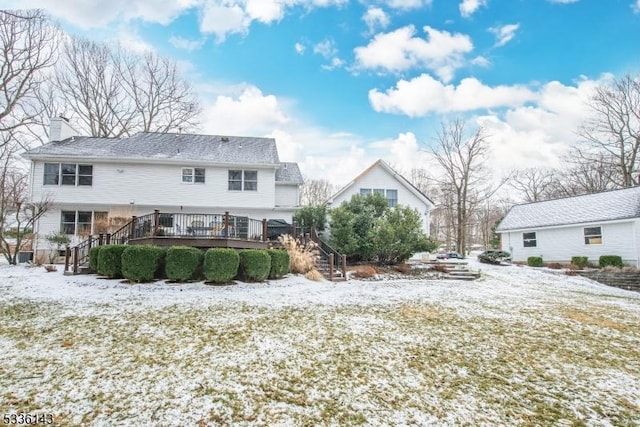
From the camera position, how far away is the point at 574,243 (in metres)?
20.3

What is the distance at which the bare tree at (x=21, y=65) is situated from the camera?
60.6 ft

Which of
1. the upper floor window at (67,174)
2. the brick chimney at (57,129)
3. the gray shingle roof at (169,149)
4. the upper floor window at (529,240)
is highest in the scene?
the brick chimney at (57,129)

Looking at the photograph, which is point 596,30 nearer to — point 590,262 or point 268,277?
point 590,262

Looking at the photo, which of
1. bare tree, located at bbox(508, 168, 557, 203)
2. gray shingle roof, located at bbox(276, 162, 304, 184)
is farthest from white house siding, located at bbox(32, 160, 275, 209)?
bare tree, located at bbox(508, 168, 557, 203)

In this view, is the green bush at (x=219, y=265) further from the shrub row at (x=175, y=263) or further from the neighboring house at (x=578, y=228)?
the neighboring house at (x=578, y=228)

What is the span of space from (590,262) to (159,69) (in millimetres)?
34663

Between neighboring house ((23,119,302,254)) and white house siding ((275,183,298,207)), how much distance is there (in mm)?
838

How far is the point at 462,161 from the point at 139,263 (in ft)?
93.3

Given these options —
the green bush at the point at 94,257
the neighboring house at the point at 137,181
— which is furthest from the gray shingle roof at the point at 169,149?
the green bush at the point at 94,257

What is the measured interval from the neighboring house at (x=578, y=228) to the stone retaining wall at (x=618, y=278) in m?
2.01

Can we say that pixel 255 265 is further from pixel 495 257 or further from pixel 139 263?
pixel 495 257

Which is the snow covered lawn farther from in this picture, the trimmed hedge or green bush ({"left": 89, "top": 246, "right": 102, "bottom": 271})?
green bush ({"left": 89, "top": 246, "right": 102, "bottom": 271})

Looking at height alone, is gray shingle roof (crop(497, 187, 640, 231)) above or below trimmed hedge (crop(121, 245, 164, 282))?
above

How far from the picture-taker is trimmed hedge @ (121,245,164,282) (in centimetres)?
948
